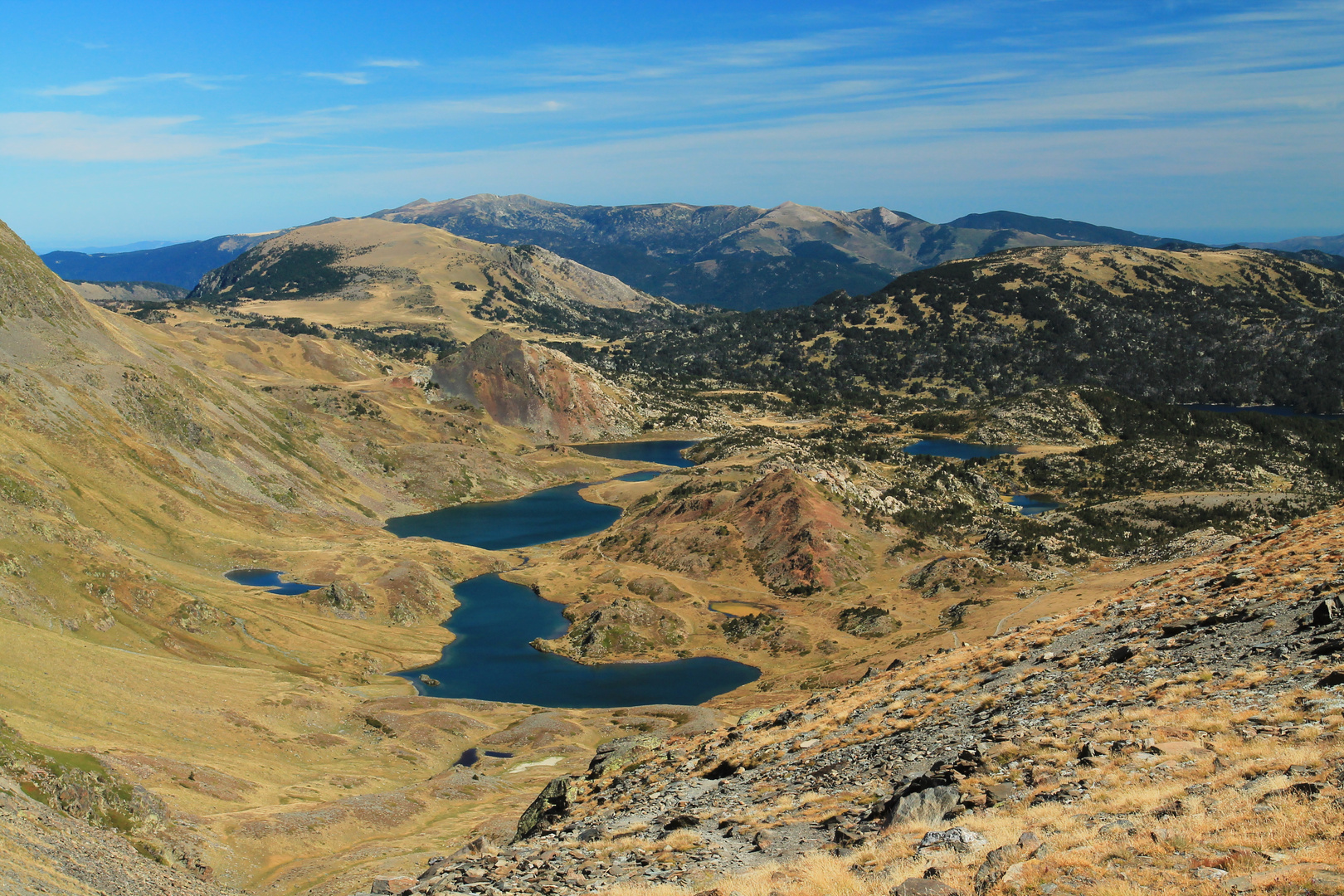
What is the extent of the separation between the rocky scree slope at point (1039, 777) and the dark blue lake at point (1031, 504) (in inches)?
4489

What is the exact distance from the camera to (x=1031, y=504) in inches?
6737

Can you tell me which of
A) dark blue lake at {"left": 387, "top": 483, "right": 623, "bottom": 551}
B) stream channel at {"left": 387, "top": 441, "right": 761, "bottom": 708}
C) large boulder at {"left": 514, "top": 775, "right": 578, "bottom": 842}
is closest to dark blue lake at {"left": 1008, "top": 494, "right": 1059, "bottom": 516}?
dark blue lake at {"left": 387, "top": 483, "right": 623, "bottom": 551}

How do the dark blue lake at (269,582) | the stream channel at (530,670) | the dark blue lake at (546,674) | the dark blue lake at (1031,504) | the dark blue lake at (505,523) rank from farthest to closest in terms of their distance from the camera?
the dark blue lake at (505,523) → the dark blue lake at (1031,504) → the dark blue lake at (269,582) → the stream channel at (530,670) → the dark blue lake at (546,674)

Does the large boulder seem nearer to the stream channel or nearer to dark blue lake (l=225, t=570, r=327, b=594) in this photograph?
the stream channel

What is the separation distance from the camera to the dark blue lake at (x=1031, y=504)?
16412 cm

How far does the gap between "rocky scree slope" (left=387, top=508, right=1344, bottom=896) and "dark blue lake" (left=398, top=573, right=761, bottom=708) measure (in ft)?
153

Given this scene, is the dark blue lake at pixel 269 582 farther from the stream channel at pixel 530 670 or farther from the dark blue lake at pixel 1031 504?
the dark blue lake at pixel 1031 504

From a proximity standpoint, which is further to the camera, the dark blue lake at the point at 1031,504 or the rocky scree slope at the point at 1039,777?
the dark blue lake at the point at 1031,504

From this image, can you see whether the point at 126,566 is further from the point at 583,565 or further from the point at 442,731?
the point at 583,565

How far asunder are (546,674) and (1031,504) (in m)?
108

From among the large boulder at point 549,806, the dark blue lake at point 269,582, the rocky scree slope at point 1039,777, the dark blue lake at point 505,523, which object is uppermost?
the rocky scree slope at point 1039,777

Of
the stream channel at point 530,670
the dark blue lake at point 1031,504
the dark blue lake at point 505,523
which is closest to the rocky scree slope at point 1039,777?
the stream channel at point 530,670

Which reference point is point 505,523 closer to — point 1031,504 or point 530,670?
point 530,670

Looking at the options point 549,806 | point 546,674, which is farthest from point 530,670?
point 549,806
